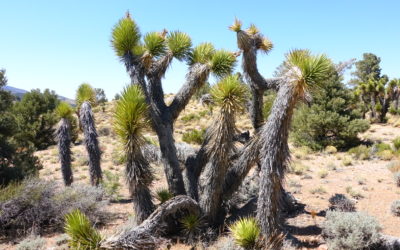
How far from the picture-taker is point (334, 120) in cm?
1728

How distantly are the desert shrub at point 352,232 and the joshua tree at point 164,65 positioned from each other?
10.2 feet

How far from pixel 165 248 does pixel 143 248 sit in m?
0.68

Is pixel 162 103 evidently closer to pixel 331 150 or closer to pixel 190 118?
pixel 331 150

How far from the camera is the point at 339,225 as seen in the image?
5.88 m

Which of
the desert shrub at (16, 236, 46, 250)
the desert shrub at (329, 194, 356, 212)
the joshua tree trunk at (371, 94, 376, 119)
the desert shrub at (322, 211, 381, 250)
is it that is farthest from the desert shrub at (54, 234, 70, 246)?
the joshua tree trunk at (371, 94, 376, 119)

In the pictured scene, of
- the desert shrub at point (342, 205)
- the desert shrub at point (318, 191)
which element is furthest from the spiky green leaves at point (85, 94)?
the desert shrub at point (342, 205)

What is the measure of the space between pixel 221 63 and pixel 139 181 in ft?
9.68

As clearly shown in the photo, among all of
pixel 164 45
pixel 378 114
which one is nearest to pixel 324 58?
pixel 164 45

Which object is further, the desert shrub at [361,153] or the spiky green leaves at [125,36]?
the desert shrub at [361,153]

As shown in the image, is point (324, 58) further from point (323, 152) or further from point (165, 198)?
point (323, 152)

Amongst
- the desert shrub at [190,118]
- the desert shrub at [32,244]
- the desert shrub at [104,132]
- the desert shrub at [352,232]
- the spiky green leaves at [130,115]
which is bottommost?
the desert shrub at [32,244]

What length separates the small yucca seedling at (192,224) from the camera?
6.15m

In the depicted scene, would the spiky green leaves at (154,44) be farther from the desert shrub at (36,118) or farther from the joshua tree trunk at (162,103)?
the desert shrub at (36,118)

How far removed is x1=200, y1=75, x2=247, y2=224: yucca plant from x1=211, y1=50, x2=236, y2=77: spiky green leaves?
460 millimetres
